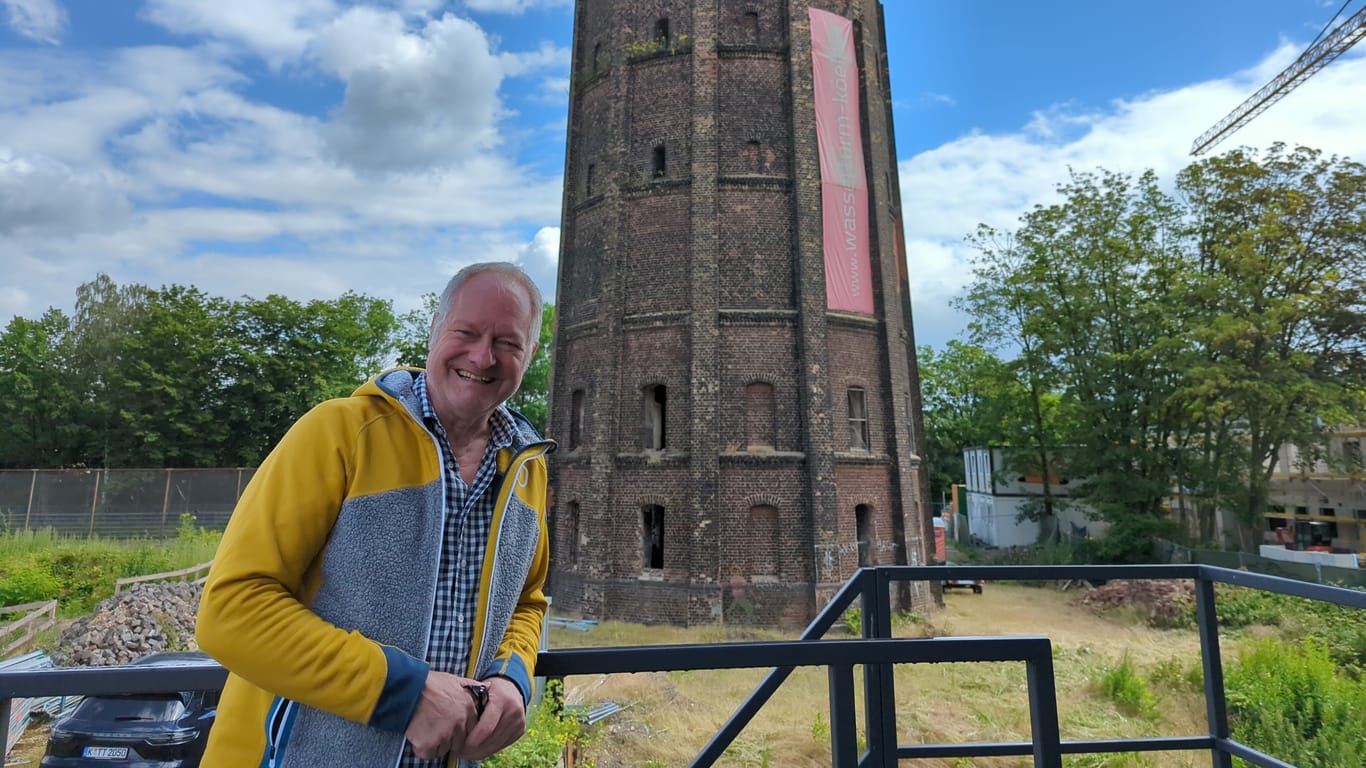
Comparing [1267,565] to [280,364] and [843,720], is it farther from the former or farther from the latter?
[280,364]

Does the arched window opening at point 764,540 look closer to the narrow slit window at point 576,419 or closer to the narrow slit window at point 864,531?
the narrow slit window at point 864,531

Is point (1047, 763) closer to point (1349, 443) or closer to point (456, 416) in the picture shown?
point (456, 416)

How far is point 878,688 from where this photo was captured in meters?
2.85

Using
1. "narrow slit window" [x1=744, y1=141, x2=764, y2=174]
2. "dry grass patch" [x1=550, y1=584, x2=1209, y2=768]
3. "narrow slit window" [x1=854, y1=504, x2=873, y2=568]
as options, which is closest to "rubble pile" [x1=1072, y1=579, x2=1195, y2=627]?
"dry grass patch" [x1=550, y1=584, x2=1209, y2=768]

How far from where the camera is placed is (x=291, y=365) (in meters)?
35.1

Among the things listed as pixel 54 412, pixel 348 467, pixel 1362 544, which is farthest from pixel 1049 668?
pixel 54 412

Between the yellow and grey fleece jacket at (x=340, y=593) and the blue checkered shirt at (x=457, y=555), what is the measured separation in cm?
2

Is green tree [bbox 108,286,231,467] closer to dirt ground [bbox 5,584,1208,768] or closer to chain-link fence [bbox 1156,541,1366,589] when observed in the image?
dirt ground [bbox 5,584,1208,768]

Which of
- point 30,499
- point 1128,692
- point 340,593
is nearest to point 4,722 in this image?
point 340,593

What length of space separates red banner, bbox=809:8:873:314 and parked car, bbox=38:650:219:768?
14213mm

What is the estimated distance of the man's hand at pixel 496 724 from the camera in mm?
1480

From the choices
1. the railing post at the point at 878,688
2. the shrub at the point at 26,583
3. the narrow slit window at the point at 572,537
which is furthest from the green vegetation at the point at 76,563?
the railing post at the point at 878,688

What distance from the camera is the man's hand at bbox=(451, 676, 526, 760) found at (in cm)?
148

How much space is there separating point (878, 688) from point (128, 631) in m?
13.1
